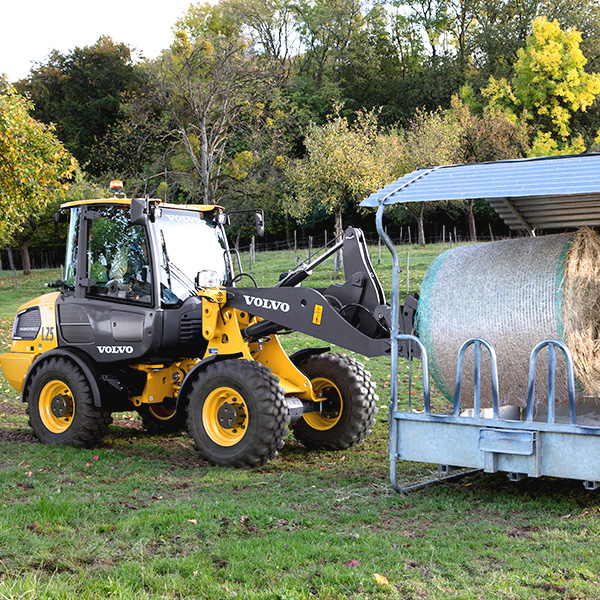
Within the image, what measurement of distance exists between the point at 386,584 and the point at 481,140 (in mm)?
37954

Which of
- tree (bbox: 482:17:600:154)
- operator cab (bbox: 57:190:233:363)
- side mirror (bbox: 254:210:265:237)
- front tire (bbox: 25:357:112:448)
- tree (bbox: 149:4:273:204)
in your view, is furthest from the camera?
tree (bbox: 482:17:600:154)

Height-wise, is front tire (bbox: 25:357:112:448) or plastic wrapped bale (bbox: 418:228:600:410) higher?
plastic wrapped bale (bbox: 418:228:600:410)

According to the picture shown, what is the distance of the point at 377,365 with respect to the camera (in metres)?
13.4

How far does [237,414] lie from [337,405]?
128 cm

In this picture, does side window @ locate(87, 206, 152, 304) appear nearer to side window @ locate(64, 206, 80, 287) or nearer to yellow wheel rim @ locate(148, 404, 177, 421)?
side window @ locate(64, 206, 80, 287)

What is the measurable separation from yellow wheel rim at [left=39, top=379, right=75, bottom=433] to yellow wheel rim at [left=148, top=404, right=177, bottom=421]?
101 cm

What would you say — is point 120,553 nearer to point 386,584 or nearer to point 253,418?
point 386,584

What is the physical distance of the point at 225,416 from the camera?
7.41m

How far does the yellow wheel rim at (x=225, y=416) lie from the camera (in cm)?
739

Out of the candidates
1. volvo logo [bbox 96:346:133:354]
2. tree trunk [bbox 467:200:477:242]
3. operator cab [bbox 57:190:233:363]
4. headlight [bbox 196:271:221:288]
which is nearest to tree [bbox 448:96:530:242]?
tree trunk [bbox 467:200:477:242]

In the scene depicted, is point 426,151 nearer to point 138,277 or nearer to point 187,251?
point 187,251

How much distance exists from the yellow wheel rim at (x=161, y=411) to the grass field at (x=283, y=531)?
1052mm

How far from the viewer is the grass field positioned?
14.1 feet

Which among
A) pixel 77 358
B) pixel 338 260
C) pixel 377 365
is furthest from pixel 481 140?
pixel 77 358
